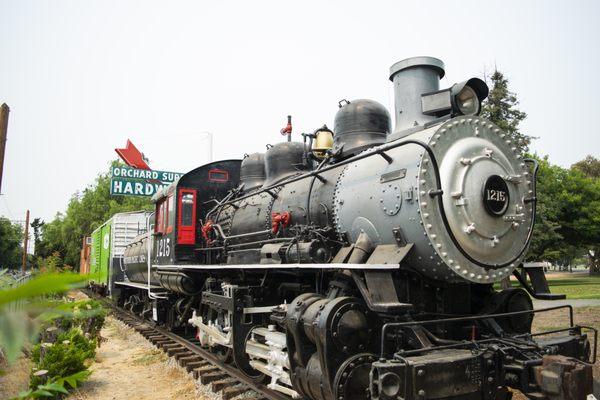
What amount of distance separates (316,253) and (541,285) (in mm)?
2648

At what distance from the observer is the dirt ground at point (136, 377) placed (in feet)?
23.2

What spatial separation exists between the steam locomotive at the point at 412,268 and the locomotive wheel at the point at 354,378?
0.01m

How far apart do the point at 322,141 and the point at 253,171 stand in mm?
2688

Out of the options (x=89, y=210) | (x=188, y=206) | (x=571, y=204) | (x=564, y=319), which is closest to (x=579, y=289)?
(x=564, y=319)

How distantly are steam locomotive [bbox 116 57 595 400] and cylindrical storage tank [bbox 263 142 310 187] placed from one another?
903 millimetres

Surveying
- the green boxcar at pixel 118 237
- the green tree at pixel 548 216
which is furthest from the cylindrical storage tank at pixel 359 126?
the green tree at pixel 548 216

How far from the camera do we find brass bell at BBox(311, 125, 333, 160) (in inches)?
281

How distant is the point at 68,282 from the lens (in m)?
0.91

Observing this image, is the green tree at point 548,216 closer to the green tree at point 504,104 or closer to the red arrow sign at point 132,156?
the green tree at point 504,104

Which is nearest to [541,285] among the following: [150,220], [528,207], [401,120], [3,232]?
[528,207]

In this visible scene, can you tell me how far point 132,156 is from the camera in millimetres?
23531

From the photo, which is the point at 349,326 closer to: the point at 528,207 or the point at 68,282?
the point at 528,207

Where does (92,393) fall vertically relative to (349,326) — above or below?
below

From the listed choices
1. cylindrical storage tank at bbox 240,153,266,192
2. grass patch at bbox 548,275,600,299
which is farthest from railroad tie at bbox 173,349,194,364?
grass patch at bbox 548,275,600,299
